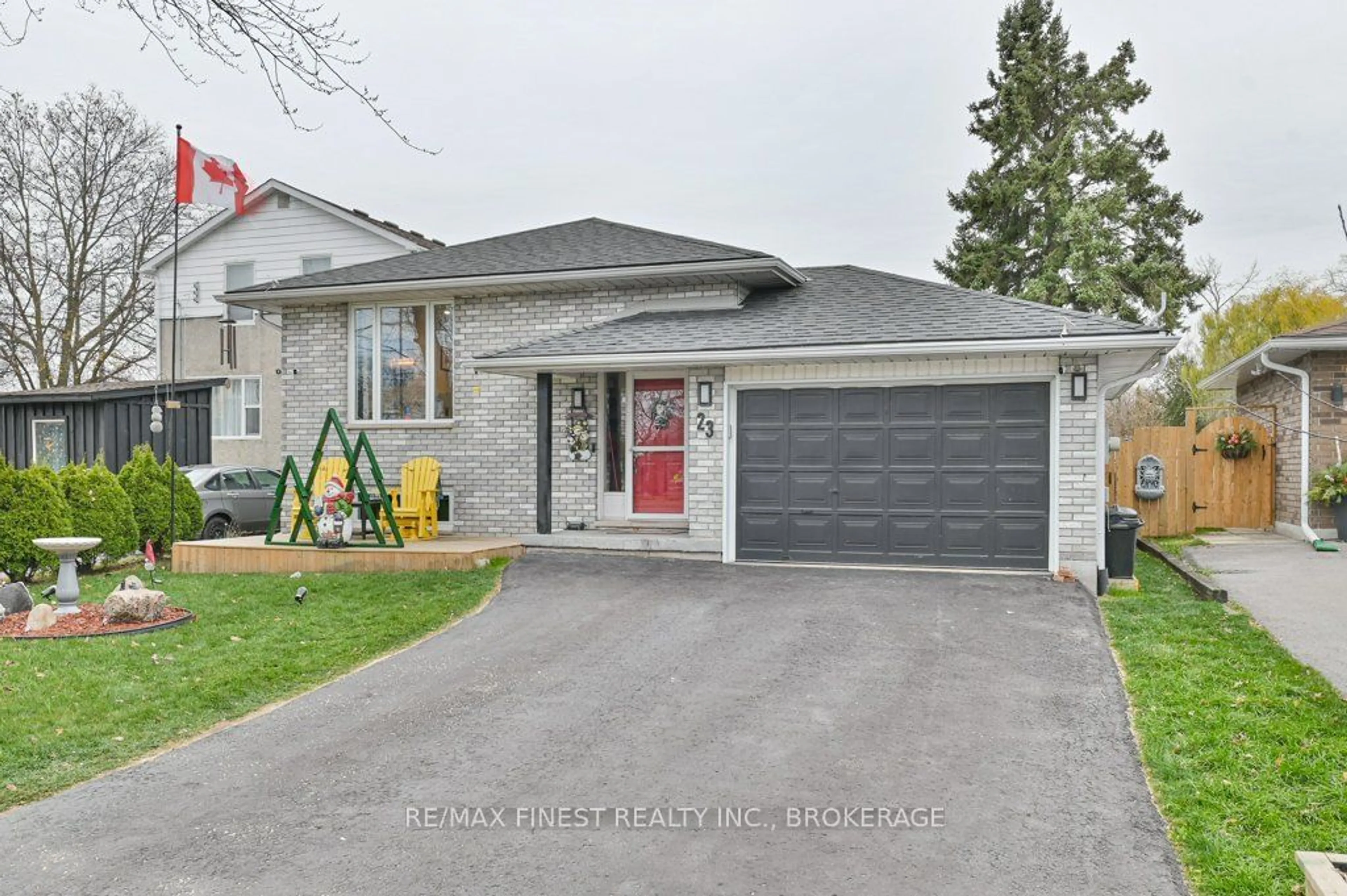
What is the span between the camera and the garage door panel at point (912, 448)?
382 inches

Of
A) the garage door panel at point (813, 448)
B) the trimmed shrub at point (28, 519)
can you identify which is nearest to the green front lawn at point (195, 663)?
the trimmed shrub at point (28, 519)

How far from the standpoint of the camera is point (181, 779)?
454 centimetres

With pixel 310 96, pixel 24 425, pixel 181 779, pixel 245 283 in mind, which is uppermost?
pixel 245 283

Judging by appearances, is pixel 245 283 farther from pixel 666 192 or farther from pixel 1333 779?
pixel 1333 779

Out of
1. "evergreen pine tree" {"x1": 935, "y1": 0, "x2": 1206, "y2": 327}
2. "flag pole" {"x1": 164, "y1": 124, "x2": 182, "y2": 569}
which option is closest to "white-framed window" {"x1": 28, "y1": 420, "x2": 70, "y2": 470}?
"flag pole" {"x1": 164, "y1": 124, "x2": 182, "y2": 569}

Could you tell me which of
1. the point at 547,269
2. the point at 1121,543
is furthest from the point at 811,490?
the point at 547,269

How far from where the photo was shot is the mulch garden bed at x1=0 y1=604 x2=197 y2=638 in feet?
24.3

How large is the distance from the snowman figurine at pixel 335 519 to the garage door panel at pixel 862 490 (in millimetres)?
5580

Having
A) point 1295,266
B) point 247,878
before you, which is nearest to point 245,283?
Answer: point 247,878

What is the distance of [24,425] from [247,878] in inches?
685

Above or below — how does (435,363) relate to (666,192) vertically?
below

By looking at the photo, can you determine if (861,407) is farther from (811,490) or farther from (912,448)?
(811,490)

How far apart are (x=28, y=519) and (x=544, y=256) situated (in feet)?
22.2

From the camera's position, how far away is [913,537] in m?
9.80
